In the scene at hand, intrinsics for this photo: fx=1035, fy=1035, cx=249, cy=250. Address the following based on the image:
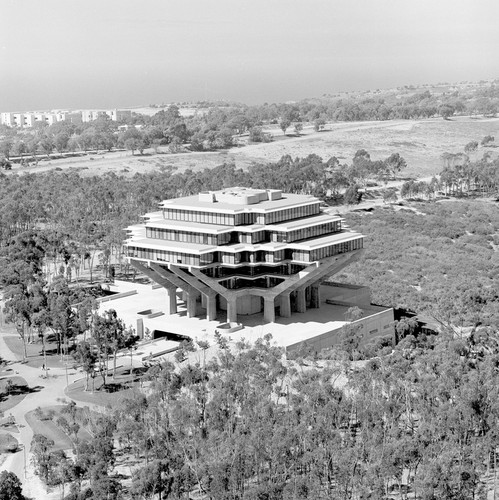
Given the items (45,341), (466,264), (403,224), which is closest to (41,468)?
(45,341)

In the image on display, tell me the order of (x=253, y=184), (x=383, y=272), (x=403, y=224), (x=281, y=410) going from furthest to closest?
1. (x=253, y=184)
2. (x=403, y=224)
3. (x=383, y=272)
4. (x=281, y=410)

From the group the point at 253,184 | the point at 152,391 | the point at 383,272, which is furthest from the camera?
the point at 253,184

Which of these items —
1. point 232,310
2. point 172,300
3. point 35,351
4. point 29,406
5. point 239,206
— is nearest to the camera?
point 29,406

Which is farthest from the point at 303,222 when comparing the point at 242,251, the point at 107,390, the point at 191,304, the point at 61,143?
the point at 61,143

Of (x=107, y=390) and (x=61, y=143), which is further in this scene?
(x=61, y=143)

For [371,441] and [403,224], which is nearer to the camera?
[371,441]

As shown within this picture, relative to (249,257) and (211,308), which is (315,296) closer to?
(249,257)

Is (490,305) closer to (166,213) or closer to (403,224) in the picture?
(166,213)
